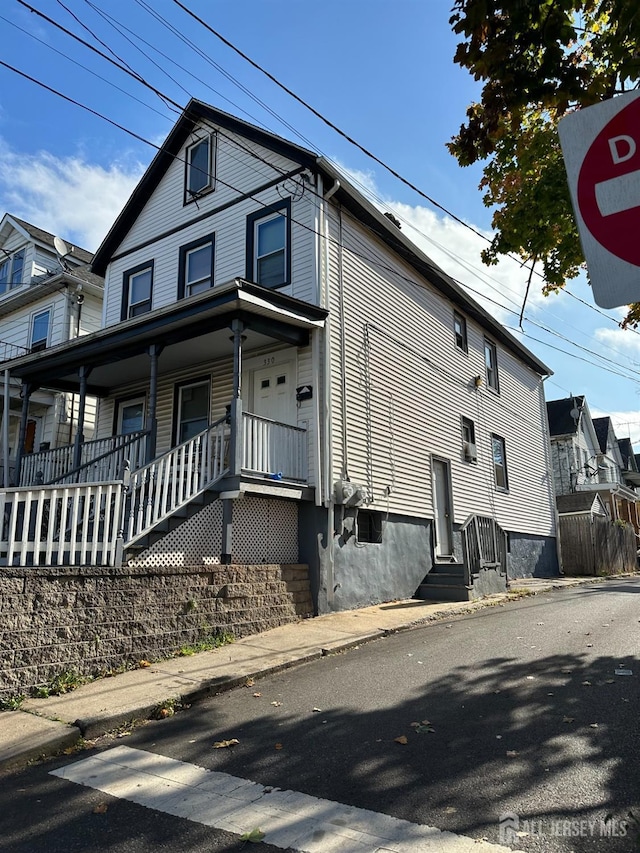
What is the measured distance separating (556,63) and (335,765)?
5167 millimetres

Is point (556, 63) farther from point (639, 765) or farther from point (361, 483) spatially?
point (361, 483)

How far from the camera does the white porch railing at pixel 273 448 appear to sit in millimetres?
9977

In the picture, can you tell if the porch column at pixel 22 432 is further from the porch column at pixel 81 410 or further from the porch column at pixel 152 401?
the porch column at pixel 152 401

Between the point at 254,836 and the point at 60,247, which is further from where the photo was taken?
the point at 60,247

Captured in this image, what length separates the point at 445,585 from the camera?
13117 millimetres

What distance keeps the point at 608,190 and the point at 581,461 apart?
31652 mm

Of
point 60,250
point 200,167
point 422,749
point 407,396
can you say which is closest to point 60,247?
point 60,250

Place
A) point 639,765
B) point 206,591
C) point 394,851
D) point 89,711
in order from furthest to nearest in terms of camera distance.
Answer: point 206,591 → point 89,711 → point 639,765 → point 394,851

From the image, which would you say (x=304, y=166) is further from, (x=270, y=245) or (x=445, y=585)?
(x=445, y=585)

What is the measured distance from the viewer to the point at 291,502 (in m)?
11.0

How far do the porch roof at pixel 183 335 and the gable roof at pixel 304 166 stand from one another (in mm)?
3067

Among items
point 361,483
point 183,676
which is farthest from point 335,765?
point 361,483

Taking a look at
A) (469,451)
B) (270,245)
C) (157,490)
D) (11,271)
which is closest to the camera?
(157,490)

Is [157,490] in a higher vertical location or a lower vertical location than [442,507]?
lower
